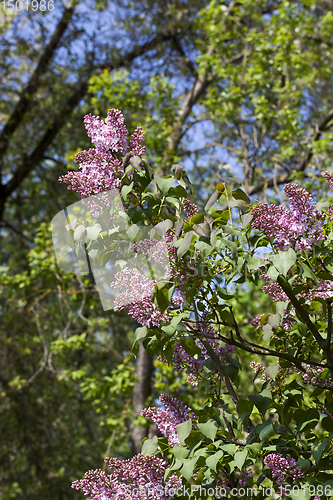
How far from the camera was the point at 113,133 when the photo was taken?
1.09m

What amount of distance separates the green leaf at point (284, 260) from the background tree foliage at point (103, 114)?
280cm

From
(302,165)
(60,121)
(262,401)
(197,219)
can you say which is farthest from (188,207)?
(60,121)

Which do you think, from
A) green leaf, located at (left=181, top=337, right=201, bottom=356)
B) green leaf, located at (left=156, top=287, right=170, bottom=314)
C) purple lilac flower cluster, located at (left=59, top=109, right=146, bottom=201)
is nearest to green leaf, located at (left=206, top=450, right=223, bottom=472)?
green leaf, located at (left=181, top=337, right=201, bottom=356)

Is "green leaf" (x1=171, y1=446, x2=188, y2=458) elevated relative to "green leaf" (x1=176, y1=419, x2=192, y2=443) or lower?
lower

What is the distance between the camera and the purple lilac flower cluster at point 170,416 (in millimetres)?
1106

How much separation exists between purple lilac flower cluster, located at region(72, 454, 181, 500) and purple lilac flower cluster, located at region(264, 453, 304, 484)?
231 mm

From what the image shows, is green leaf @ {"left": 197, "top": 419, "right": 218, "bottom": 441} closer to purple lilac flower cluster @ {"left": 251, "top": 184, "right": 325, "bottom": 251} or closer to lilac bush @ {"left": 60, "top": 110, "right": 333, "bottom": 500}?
lilac bush @ {"left": 60, "top": 110, "right": 333, "bottom": 500}

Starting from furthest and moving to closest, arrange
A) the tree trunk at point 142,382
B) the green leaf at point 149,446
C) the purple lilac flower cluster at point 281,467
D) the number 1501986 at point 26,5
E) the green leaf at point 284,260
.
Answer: the number 1501986 at point 26,5, the tree trunk at point 142,382, the green leaf at point 149,446, the purple lilac flower cluster at point 281,467, the green leaf at point 284,260

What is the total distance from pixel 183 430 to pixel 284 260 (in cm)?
45

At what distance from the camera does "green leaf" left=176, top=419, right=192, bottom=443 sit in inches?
38.7

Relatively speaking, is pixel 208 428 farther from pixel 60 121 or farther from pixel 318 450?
pixel 60 121

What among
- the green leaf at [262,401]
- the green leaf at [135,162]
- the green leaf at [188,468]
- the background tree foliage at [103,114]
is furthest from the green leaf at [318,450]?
the background tree foliage at [103,114]

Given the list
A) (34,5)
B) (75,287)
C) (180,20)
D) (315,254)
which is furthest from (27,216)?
(315,254)

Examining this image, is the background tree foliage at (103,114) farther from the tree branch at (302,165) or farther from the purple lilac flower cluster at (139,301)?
the purple lilac flower cluster at (139,301)
